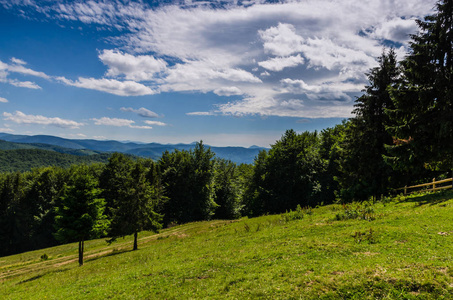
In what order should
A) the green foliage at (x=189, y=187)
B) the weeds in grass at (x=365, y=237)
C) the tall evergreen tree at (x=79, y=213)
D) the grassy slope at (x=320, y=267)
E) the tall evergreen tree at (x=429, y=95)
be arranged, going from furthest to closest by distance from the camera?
the green foliage at (x=189, y=187), the tall evergreen tree at (x=79, y=213), the tall evergreen tree at (x=429, y=95), the weeds in grass at (x=365, y=237), the grassy slope at (x=320, y=267)

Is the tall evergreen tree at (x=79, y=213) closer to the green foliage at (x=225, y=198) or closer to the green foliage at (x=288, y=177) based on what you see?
the green foliage at (x=288, y=177)

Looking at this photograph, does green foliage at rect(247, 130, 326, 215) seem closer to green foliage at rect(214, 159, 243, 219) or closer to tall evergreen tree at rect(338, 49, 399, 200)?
green foliage at rect(214, 159, 243, 219)

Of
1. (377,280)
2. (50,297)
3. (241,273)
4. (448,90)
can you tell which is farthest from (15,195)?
(448,90)

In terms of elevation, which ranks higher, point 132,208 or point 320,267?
point 320,267

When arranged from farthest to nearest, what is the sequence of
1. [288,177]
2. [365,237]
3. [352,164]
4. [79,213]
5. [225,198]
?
[225,198] < [288,177] < [352,164] < [79,213] < [365,237]

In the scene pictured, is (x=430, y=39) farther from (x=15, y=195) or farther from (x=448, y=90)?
(x=15, y=195)

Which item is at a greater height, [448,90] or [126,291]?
[448,90]

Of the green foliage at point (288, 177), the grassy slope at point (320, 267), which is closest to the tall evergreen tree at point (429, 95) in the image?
the grassy slope at point (320, 267)

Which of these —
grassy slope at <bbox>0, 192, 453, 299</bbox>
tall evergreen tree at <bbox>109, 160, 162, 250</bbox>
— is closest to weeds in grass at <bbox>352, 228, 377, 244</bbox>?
grassy slope at <bbox>0, 192, 453, 299</bbox>

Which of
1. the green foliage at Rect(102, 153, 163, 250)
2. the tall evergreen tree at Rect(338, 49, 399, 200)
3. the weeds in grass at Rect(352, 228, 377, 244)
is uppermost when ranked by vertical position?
the tall evergreen tree at Rect(338, 49, 399, 200)

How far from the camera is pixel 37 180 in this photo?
7675 cm

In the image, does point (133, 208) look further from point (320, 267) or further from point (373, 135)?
point (373, 135)

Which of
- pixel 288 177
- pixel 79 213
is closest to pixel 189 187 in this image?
pixel 288 177

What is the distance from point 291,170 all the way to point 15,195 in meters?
84.9
